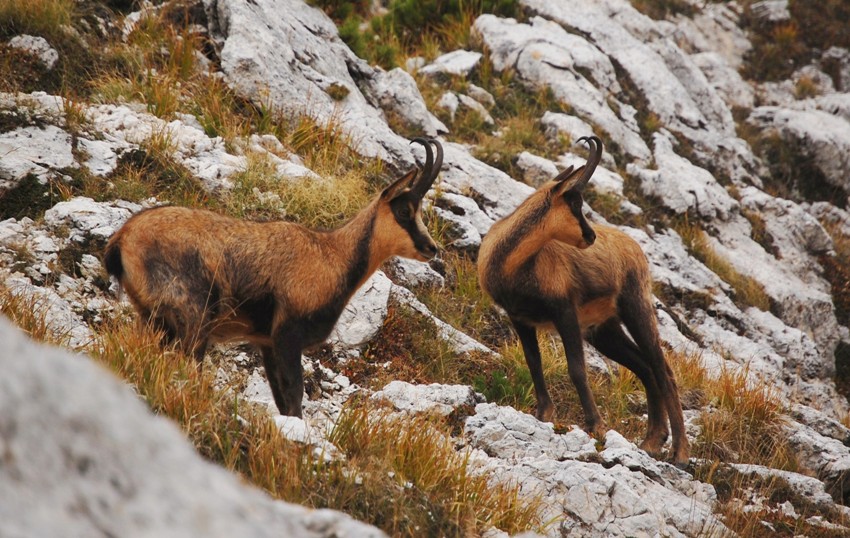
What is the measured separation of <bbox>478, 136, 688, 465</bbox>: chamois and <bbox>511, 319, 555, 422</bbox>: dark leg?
0.03 feet

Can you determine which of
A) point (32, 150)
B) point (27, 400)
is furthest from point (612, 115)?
point (27, 400)

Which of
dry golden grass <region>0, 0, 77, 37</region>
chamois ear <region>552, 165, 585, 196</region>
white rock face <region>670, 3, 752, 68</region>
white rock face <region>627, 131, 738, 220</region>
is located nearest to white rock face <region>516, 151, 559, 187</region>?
white rock face <region>627, 131, 738, 220</region>

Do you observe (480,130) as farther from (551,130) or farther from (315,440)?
(315,440)

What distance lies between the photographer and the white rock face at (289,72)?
40.0ft

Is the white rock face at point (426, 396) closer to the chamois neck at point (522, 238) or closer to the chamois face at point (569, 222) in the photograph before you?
the chamois neck at point (522, 238)

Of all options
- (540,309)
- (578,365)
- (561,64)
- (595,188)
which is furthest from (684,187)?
(578,365)

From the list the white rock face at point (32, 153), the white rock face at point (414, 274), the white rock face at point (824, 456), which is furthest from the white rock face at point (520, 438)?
the white rock face at point (32, 153)

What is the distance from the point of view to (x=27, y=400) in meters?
2.05

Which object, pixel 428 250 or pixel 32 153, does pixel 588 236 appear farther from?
pixel 32 153

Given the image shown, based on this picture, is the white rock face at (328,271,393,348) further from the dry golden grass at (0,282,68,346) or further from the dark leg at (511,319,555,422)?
the dry golden grass at (0,282,68,346)

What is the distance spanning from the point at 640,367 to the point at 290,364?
4277 mm

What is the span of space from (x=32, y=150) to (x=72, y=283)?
2.12 meters

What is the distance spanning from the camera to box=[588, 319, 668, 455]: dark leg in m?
9.00

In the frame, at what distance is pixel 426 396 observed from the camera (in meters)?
8.28
